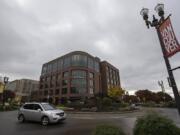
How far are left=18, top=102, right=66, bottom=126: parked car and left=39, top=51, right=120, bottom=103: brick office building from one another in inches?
2096

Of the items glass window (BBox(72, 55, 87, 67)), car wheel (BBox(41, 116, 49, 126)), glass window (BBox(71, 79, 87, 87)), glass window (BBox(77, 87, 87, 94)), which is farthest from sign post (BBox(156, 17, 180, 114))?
glass window (BBox(72, 55, 87, 67))

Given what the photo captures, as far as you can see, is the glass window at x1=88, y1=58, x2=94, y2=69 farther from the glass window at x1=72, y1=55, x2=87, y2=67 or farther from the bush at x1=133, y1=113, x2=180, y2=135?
the bush at x1=133, y1=113, x2=180, y2=135

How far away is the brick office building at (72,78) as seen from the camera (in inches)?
2707

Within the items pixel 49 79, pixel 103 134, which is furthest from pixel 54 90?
pixel 103 134

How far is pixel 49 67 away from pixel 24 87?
6179cm

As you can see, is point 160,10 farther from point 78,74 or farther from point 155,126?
point 78,74

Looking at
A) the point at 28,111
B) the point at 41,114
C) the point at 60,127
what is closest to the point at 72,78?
the point at 28,111

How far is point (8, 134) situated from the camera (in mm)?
9102

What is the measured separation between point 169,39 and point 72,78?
2528 inches

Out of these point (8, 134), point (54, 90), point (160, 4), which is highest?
point (54, 90)

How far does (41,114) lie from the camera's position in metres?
12.5

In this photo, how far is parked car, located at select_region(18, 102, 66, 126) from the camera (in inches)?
478

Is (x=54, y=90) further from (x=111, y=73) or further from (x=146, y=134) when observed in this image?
(x=146, y=134)

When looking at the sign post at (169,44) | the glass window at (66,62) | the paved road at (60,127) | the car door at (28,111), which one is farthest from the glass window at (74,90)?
the sign post at (169,44)
